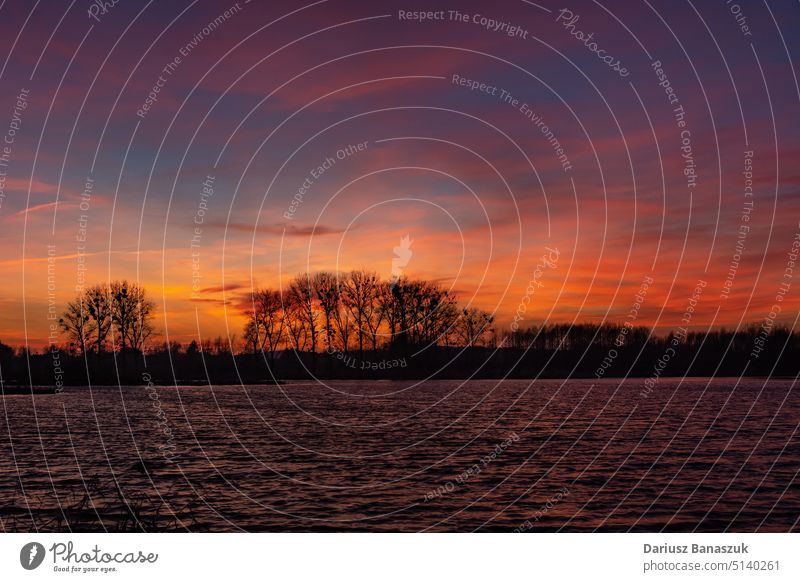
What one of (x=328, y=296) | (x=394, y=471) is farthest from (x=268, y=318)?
(x=394, y=471)

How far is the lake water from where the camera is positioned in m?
28.7

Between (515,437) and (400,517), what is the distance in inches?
1043

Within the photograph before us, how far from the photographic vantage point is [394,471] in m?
39.2

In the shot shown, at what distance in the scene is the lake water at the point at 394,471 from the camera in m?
28.7
